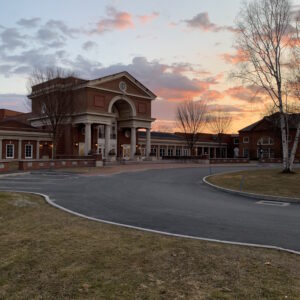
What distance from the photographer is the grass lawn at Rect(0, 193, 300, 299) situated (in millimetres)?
4152

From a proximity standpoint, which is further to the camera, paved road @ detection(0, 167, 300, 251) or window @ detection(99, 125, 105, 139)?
window @ detection(99, 125, 105, 139)

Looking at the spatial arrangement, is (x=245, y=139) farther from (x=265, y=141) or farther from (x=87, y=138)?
(x=87, y=138)

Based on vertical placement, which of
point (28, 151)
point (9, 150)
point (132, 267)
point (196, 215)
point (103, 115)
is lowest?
point (196, 215)

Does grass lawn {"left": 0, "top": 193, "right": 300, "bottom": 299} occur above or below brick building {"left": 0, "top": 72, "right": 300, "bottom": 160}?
below

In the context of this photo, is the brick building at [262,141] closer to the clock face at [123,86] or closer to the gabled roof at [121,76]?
the gabled roof at [121,76]

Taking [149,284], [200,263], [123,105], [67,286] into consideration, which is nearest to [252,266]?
[200,263]

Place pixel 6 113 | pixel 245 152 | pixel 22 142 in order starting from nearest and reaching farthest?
pixel 22 142, pixel 245 152, pixel 6 113

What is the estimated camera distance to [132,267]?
500 centimetres

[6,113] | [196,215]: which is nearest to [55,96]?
[196,215]

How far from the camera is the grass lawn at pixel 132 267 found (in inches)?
163

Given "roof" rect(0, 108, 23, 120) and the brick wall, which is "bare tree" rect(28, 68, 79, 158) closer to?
the brick wall

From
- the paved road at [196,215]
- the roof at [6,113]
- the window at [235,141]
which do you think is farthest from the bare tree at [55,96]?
the window at [235,141]

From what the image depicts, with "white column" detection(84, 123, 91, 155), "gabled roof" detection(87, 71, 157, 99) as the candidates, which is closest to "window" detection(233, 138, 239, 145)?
"gabled roof" detection(87, 71, 157, 99)

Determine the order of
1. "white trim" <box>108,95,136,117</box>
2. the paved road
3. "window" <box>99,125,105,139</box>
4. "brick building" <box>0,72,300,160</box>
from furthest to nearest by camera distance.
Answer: "window" <box>99,125,105,139</box> < "white trim" <box>108,95,136,117</box> < "brick building" <box>0,72,300,160</box> < the paved road
